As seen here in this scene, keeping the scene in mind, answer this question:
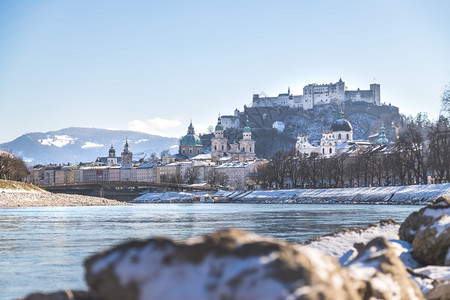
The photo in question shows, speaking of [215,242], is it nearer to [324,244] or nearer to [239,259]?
[239,259]

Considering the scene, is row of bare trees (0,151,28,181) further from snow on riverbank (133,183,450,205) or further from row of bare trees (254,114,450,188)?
row of bare trees (254,114,450,188)

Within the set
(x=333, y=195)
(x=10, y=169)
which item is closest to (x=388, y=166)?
(x=333, y=195)

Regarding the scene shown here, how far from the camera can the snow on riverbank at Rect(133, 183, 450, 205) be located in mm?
66500

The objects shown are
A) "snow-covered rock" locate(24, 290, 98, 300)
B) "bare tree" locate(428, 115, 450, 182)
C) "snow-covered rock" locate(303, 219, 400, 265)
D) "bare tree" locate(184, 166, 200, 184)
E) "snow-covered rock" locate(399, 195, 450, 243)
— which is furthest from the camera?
"bare tree" locate(184, 166, 200, 184)

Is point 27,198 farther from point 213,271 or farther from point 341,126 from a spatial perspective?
point 341,126

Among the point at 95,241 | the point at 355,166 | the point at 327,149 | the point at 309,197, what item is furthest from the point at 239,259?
the point at 327,149

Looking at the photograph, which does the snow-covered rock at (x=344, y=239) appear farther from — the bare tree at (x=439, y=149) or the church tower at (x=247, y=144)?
the church tower at (x=247, y=144)

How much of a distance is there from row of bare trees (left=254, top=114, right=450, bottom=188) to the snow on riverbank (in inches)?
103

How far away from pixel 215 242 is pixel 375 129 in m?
196

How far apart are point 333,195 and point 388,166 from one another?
284 inches

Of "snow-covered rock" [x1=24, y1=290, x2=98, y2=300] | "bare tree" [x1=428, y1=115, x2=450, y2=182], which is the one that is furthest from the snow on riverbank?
"snow-covered rock" [x1=24, y1=290, x2=98, y2=300]

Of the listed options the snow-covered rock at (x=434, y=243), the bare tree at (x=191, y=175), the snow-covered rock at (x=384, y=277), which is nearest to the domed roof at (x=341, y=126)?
the bare tree at (x=191, y=175)

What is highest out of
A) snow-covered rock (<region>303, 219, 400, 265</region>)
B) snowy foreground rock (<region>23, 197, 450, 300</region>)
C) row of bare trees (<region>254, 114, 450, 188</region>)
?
row of bare trees (<region>254, 114, 450, 188</region>)

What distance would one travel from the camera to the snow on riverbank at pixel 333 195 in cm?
6650
